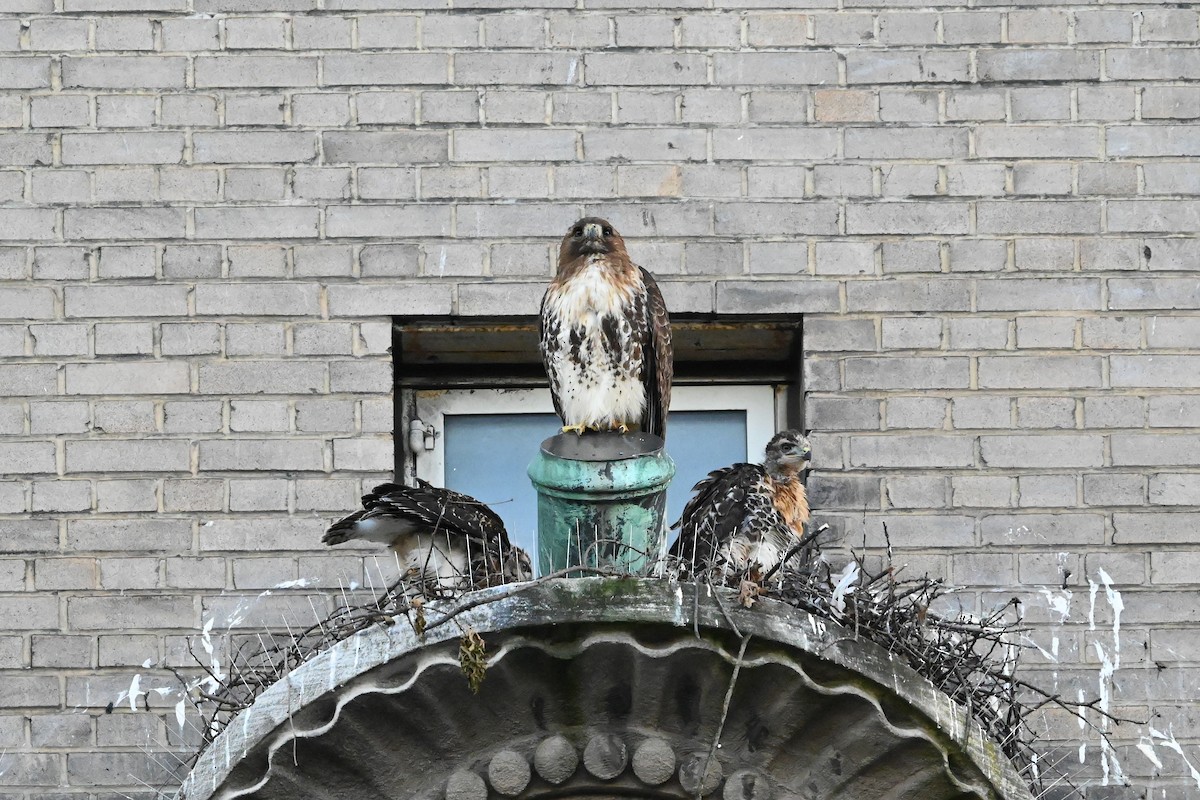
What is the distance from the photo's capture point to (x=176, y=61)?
5.78m

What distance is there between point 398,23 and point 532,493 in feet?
6.18

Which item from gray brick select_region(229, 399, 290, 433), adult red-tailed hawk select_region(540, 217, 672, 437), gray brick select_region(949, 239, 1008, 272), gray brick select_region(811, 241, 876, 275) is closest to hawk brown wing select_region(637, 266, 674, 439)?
adult red-tailed hawk select_region(540, 217, 672, 437)

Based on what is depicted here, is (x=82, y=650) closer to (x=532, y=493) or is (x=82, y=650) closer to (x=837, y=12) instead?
(x=532, y=493)

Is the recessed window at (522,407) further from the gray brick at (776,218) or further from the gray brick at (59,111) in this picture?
the gray brick at (59,111)

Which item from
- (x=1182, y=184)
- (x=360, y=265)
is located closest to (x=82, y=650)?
(x=360, y=265)

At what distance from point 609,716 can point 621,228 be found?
271 cm

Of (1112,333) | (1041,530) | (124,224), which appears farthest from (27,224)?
(1112,333)

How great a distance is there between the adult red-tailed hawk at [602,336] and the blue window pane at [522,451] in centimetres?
96

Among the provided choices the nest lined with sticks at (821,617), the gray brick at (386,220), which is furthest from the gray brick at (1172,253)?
the gray brick at (386,220)

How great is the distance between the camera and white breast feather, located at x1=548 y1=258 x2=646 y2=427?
494 centimetres

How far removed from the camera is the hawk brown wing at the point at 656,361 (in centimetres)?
502

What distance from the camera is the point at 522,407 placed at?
19.7ft

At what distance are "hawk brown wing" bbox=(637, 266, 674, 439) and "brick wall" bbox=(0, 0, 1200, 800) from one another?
0.68 meters

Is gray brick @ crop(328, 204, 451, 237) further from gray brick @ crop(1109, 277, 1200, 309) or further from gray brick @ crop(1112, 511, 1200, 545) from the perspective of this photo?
gray brick @ crop(1112, 511, 1200, 545)
